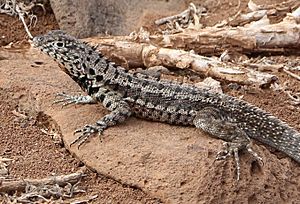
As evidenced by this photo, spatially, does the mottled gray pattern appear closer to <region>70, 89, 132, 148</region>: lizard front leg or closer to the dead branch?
<region>70, 89, 132, 148</region>: lizard front leg

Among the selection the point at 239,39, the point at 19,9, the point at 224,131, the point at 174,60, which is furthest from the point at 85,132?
the point at 19,9

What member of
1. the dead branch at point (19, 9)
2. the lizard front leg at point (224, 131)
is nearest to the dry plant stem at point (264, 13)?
A: the dead branch at point (19, 9)

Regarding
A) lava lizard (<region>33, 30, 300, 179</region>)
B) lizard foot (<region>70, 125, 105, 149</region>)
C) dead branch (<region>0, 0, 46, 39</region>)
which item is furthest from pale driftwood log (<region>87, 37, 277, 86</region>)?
lizard foot (<region>70, 125, 105, 149</region>)

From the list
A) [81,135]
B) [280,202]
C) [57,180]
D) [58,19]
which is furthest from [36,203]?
[58,19]

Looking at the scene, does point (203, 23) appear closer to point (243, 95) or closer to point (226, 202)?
point (243, 95)

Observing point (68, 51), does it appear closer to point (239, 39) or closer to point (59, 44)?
point (59, 44)

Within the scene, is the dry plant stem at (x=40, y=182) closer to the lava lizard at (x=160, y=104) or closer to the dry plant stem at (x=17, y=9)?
the lava lizard at (x=160, y=104)
